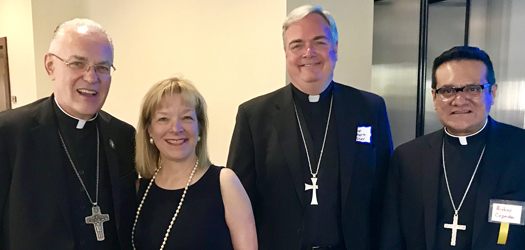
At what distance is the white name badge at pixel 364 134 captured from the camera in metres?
2.06

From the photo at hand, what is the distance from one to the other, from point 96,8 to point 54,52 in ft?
12.5

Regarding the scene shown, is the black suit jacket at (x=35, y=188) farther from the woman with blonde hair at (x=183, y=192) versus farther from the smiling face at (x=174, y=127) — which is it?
the smiling face at (x=174, y=127)

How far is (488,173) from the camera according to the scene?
5.89 ft

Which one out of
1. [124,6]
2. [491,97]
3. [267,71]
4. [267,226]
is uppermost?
[124,6]

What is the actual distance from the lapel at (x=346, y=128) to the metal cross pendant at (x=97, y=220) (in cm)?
115

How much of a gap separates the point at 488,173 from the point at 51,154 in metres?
1.97

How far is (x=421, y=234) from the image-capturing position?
1879mm

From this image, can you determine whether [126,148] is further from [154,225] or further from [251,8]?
[251,8]

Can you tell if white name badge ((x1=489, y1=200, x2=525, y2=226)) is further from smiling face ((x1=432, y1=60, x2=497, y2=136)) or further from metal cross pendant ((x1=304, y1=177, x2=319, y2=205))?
metal cross pendant ((x1=304, y1=177, x2=319, y2=205))

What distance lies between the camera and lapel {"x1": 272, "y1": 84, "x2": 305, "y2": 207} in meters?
2.02

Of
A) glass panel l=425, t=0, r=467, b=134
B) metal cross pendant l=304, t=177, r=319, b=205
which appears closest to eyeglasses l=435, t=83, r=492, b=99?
metal cross pendant l=304, t=177, r=319, b=205

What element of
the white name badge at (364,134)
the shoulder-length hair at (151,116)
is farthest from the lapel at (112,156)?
the white name badge at (364,134)

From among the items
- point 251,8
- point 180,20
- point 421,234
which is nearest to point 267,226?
point 421,234

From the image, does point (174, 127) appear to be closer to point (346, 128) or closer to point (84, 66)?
point (84, 66)
